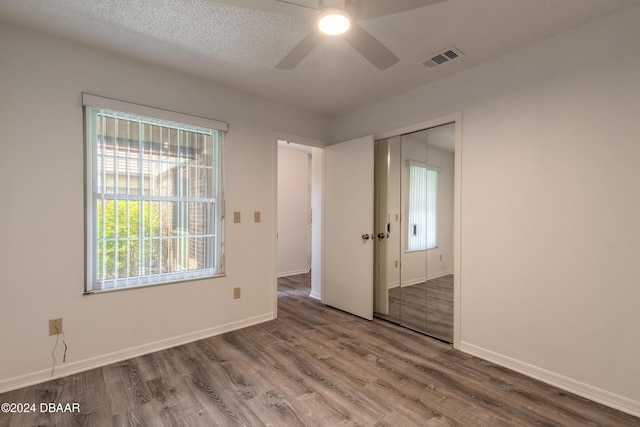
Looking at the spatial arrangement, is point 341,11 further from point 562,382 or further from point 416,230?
point 562,382

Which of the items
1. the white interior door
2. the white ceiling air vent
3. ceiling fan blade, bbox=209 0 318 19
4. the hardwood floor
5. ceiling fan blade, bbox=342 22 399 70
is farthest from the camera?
the white interior door

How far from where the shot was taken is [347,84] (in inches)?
118

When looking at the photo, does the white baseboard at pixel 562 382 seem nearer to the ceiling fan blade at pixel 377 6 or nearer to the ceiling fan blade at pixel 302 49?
the ceiling fan blade at pixel 377 6

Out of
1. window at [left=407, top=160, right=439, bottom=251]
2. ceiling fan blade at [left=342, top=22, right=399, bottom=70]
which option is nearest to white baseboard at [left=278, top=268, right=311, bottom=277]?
window at [left=407, top=160, right=439, bottom=251]

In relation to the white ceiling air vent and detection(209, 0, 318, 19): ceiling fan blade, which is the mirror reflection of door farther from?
detection(209, 0, 318, 19): ceiling fan blade

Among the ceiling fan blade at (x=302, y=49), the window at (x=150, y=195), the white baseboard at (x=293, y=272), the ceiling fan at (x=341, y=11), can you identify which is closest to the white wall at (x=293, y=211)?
the white baseboard at (x=293, y=272)

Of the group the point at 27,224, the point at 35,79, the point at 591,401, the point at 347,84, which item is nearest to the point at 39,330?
the point at 27,224

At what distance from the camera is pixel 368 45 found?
1.78 meters

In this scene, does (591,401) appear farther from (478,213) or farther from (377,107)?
(377,107)

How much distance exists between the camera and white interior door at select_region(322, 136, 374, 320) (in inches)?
136

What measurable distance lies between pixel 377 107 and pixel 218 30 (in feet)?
6.42

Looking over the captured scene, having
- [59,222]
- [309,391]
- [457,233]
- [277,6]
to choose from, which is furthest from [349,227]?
[59,222]

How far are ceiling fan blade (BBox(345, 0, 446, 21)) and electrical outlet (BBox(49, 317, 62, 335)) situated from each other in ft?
9.46

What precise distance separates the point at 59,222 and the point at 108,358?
3.75 ft
